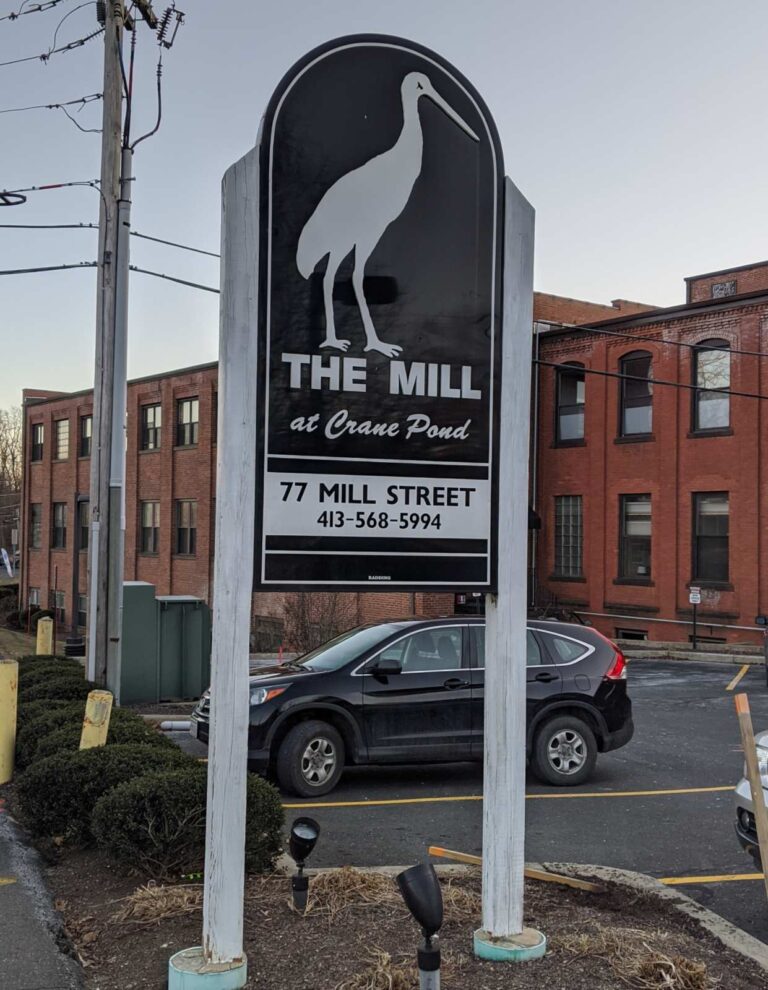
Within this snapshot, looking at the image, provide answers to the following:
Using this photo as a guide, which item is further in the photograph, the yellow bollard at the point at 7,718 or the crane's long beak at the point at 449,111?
the yellow bollard at the point at 7,718

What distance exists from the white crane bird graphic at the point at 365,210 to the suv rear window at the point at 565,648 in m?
6.35

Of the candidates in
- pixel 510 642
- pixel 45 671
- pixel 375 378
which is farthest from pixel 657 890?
pixel 45 671

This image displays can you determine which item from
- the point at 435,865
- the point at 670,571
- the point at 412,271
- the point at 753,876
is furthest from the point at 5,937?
the point at 670,571

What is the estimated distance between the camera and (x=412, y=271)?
16.7 ft

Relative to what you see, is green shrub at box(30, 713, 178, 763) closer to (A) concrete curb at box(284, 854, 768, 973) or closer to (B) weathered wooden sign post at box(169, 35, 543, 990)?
(A) concrete curb at box(284, 854, 768, 973)

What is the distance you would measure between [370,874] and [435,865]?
2.88ft

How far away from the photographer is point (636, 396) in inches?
1185

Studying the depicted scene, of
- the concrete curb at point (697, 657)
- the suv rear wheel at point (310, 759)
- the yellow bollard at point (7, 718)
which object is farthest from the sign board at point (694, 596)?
the yellow bollard at point (7, 718)

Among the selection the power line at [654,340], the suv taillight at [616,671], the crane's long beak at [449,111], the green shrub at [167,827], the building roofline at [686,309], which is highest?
the building roofline at [686,309]

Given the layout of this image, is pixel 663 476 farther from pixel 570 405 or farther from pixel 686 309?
pixel 686 309

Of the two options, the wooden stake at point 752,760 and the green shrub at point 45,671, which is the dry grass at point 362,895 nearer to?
the wooden stake at point 752,760

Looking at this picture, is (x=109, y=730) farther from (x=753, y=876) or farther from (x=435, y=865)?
(x=753, y=876)

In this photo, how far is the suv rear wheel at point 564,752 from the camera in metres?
10.2

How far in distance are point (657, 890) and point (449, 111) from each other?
4.64 m
